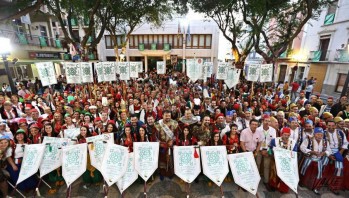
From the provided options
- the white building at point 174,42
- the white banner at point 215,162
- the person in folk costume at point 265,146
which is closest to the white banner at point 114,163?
the white banner at point 215,162

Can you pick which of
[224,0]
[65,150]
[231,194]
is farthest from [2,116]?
[224,0]

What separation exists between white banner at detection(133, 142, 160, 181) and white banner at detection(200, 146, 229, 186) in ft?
3.60

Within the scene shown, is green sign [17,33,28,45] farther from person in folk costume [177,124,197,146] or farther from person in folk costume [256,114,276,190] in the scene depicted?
person in folk costume [256,114,276,190]

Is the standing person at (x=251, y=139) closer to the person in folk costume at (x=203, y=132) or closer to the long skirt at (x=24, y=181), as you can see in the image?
the person in folk costume at (x=203, y=132)

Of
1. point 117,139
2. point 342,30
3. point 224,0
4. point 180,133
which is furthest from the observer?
point 342,30

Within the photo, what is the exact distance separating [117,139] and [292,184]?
13.5 ft

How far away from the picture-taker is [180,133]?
4.81 m

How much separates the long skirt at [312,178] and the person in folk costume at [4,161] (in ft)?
23.2

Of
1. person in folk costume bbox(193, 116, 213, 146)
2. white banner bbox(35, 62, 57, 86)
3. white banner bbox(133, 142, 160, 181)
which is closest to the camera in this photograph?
white banner bbox(133, 142, 160, 181)

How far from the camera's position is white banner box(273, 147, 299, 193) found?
144 inches

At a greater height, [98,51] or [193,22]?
[193,22]

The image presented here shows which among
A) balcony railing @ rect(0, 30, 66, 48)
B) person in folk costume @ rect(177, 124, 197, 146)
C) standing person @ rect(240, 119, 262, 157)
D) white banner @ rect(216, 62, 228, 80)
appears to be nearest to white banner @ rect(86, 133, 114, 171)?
person in folk costume @ rect(177, 124, 197, 146)

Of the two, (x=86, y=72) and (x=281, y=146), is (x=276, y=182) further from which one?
(x=86, y=72)

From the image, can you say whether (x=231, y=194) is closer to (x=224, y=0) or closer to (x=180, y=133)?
(x=180, y=133)
